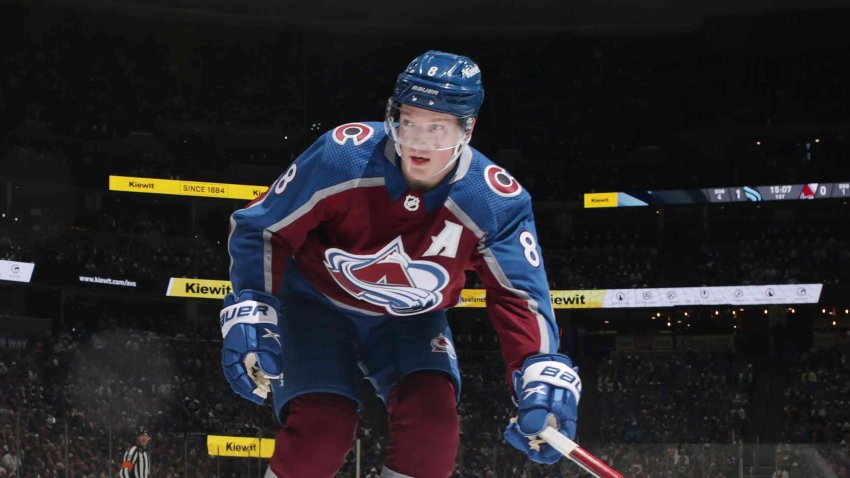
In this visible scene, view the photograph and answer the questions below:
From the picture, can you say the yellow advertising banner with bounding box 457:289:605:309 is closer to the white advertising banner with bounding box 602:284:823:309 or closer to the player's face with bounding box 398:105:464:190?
the white advertising banner with bounding box 602:284:823:309

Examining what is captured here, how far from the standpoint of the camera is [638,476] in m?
10.5

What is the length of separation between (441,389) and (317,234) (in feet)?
2.12

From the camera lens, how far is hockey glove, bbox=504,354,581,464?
10.1ft

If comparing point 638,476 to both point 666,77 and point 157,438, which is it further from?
point 666,77

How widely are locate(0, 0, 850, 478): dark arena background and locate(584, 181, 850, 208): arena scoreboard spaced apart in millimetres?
54

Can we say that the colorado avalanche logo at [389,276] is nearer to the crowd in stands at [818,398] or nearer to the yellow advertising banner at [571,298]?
the crowd in stands at [818,398]

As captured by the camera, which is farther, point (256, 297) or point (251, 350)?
point (256, 297)

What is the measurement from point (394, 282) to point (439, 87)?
646 mm

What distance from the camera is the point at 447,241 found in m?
3.42

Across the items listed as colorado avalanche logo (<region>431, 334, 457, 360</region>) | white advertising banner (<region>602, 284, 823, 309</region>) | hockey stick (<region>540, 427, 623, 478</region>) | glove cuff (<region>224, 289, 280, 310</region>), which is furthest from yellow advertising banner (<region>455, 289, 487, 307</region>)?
hockey stick (<region>540, 427, 623, 478</region>)

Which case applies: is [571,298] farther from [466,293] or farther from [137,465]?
[137,465]

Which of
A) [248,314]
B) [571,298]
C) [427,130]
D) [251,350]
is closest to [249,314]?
[248,314]

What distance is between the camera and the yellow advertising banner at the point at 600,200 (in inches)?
1077

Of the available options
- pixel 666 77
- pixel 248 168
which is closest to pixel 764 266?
pixel 666 77
